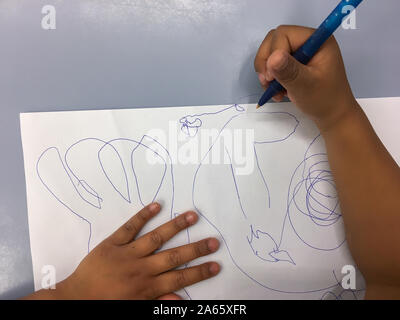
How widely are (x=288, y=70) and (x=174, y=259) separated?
0.31m

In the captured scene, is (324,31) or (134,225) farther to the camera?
(134,225)

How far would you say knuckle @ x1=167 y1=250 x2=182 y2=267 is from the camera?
0.47 metres

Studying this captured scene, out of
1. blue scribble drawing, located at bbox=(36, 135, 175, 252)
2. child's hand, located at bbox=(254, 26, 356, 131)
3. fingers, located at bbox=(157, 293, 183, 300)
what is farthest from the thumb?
fingers, located at bbox=(157, 293, 183, 300)

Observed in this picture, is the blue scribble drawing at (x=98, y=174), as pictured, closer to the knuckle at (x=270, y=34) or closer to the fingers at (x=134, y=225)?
the fingers at (x=134, y=225)

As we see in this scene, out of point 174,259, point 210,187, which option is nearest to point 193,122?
point 210,187

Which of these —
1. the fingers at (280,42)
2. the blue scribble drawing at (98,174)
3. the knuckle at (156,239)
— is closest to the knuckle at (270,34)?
the fingers at (280,42)

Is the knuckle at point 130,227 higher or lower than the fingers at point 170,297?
higher

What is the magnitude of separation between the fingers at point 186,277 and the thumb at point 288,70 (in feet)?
0.92

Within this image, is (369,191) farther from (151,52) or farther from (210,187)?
(151,52)

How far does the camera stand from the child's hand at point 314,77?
376mm

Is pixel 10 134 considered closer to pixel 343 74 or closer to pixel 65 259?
pixel 65 259

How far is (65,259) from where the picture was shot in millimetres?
487

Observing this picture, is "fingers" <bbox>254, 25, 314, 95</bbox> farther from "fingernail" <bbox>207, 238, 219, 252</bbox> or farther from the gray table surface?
"fingernail" <bbox>207, 238, 219, 252</bbox>

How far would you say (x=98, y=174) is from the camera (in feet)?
1.59
